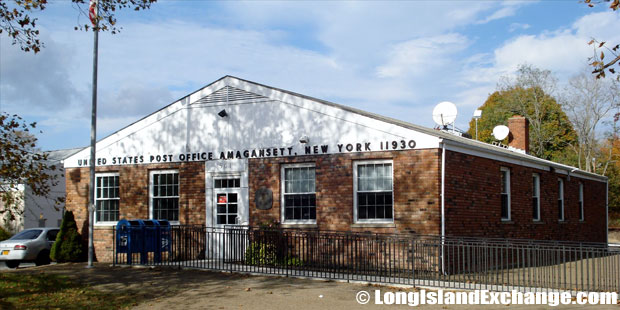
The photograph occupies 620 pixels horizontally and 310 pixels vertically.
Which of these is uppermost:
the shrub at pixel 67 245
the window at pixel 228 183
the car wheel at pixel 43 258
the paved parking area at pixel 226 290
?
the window at pixel 228 183

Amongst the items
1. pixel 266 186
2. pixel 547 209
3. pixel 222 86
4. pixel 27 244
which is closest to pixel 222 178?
pixel 266 186

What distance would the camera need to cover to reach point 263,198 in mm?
18625

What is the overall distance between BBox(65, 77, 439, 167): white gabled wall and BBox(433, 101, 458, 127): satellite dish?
641 cm

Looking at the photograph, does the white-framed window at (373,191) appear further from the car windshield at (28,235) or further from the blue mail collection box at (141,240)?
the car windshield at (28,235)

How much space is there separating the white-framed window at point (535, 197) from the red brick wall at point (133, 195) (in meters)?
11.2

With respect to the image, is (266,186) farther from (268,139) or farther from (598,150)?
(598,150)

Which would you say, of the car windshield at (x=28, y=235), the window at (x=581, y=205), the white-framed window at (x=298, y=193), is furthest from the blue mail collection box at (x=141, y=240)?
the window at (x=581, y=205)

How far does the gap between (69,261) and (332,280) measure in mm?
10675

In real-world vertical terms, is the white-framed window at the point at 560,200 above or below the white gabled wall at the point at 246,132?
below

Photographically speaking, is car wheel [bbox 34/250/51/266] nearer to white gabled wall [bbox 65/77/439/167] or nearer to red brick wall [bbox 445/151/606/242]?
white gabled wall [bbox 65/77/439/167]

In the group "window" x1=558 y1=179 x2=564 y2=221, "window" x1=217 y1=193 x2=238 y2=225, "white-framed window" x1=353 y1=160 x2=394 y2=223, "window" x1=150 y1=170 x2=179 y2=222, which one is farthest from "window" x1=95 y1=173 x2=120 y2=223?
"window" x1=558 y1=179 x2=564 y2=221

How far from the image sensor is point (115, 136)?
2164 centimetres

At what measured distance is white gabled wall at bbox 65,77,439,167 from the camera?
17.0 meters

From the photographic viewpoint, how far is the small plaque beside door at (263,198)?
1852cm
